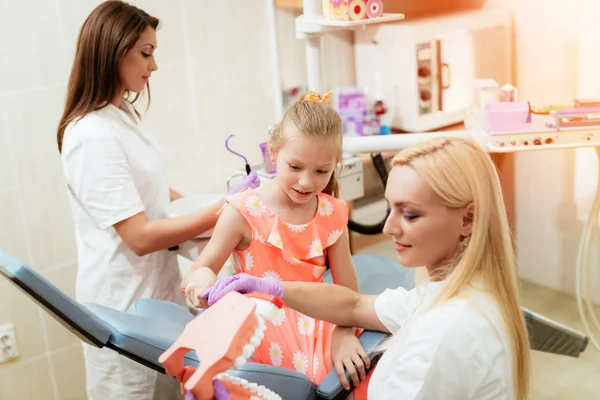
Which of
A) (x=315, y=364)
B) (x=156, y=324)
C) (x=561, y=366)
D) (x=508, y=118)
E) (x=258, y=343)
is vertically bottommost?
(x=561, y=366)

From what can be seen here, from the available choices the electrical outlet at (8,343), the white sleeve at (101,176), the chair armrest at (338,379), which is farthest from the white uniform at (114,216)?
the chair armrest at (338,379)

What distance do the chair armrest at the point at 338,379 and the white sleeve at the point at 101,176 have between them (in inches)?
27.3

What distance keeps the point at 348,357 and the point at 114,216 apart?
73 cm

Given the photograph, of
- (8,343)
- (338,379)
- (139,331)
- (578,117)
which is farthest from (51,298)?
(578,117)

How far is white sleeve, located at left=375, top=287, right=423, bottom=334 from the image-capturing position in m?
1.46

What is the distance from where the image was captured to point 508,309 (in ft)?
3.78

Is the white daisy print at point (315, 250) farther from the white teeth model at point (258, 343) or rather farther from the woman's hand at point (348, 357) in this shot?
the white teeth model at point (258, 343)

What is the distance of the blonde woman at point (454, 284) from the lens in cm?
111

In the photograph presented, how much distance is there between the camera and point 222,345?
1061 millimetres

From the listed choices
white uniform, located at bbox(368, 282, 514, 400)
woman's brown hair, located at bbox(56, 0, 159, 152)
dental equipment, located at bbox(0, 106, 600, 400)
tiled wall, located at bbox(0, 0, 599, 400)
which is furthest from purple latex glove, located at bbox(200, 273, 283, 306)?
tiled wall, located at bbox(0, 0, 599, 400)

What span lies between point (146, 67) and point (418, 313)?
1.06 metres

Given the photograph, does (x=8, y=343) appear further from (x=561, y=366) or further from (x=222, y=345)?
(x=561, y=366)

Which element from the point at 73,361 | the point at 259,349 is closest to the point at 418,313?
Result: the point at 259,349

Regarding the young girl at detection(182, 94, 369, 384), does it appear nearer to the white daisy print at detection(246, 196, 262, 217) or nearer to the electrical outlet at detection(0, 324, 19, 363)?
the white daisy print at detection(246, 196, 262, 217)
